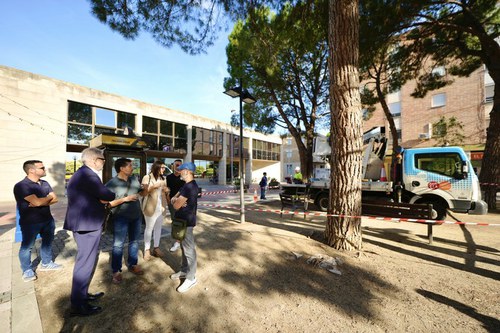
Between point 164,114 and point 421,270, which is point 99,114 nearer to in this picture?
point 164,114

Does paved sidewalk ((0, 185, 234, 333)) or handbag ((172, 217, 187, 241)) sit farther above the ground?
handbag ((172, 217, 187, 241))

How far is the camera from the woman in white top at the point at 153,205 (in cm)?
367

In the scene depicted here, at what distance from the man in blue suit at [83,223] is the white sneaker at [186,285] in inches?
33.6

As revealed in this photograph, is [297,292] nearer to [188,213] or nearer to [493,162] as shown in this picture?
[188,213]

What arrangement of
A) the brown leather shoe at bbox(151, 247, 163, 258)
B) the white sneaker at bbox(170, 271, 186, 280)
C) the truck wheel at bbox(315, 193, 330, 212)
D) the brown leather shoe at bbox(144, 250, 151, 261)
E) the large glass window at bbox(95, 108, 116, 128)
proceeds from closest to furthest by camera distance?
the white sneaker at bbox(170, 271, 186, 280) → the brown leather shoe at bbox(144, 250, 151, 261) → the brown leather shoe at bbox(151, 247, 163, 258) → the truck wheel at bbox(315, 193, 330, 212) → the large glass window at bbox(95, 108, 116, 128)

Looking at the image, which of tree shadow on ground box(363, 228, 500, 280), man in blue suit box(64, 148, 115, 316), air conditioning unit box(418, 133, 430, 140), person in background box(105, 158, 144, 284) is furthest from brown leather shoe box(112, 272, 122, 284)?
air conditioning unit box(418, 133, 430, 140)

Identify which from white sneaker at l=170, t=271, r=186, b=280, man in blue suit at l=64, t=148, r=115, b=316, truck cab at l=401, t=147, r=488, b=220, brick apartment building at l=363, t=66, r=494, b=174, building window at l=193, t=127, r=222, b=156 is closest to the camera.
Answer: man in blue suit at l=64, t=148, r=115, b=316

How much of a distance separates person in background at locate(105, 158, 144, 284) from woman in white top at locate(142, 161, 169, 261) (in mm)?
406

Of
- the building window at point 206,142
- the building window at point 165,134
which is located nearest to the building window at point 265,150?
the building window at point 206,142

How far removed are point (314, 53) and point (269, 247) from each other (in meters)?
10.9

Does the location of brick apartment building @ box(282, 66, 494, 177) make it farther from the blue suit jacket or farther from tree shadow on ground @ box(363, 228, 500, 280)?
the blue suit jacket

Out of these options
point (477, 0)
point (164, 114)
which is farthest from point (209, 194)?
point (477, 0)

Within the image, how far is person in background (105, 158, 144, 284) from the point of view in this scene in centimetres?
296

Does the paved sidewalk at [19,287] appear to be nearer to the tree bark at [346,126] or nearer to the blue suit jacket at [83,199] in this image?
the blue suit jacket at [83,199]
